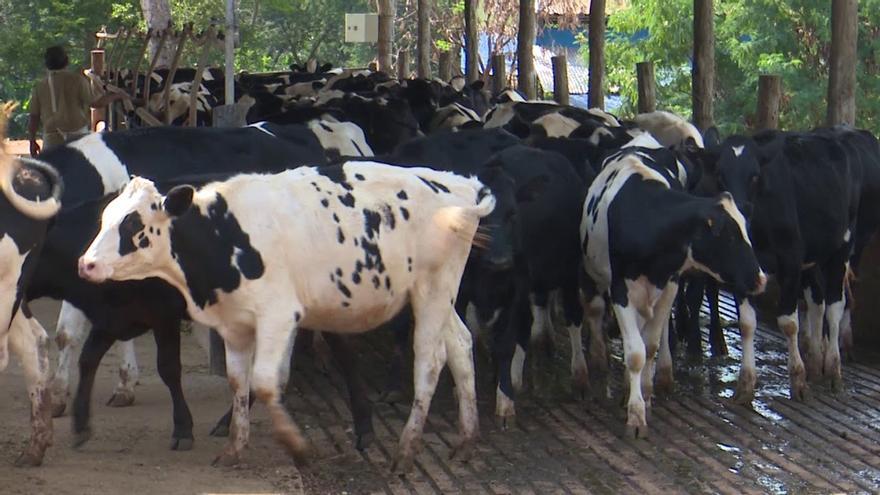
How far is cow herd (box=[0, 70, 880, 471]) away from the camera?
25.7ft

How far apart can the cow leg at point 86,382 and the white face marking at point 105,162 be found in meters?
1.63

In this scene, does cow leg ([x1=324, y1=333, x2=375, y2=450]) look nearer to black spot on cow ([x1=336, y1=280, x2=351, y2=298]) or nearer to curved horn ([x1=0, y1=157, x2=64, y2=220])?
black spot on cow ([x1=336, y1=280, x2=351, y2=298])

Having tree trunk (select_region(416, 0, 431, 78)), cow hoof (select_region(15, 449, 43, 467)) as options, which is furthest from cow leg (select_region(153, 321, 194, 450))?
tree trunk (select_region(416, 0, 431, 78))

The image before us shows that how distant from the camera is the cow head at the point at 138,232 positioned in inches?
299

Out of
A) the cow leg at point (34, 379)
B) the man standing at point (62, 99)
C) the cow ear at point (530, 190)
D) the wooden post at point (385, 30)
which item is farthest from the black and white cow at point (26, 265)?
the wooden post at point (385, 30)

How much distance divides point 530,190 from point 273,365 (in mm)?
3126

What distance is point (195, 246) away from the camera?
25.6 ft

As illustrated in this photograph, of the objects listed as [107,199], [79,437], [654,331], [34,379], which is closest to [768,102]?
[654,331]

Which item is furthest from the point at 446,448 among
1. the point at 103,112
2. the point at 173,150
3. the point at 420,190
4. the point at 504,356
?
the point at 103,112

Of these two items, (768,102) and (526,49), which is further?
(526,49)

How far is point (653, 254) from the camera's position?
31.6 feet

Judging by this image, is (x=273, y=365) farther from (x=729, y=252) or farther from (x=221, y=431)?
(x=729, y=252)

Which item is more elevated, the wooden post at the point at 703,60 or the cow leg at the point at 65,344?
the wooden post at the point at 703,60

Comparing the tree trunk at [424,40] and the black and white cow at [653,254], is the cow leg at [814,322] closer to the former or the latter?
the black and white cow at [653,254]
